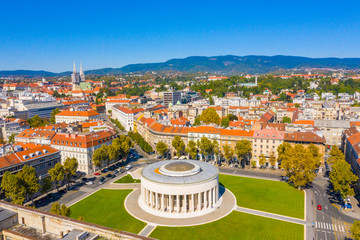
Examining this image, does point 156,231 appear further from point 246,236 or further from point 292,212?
point 292,212

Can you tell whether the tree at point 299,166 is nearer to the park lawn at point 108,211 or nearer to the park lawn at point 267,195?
the park lawn at point 267,195

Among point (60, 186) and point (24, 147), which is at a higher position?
point (24, 147)

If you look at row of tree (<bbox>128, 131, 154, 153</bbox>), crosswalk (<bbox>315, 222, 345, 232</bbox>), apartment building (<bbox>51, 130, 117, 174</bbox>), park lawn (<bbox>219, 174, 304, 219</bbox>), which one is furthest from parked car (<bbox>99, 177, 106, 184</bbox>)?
crosswalk (<bbox>315, 222, 345, 232</bbox>)

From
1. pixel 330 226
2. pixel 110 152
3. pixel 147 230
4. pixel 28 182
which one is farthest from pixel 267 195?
pixel 28 182

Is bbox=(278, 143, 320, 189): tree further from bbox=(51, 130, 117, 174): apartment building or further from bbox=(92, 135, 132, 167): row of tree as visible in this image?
bbox=(51, 130, 117, 174): apartment building

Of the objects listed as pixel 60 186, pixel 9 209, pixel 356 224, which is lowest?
pixel 60 186

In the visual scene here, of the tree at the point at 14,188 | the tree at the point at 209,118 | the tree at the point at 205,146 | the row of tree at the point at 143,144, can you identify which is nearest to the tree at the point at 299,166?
the tree at the point at 205,146

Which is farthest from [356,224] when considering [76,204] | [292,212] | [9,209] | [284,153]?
[76,204]
